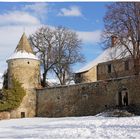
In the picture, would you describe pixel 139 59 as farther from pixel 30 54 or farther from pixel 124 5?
pixel 30 54

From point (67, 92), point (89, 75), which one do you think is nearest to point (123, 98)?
point (67, 92)

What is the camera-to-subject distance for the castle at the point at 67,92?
26.5 m

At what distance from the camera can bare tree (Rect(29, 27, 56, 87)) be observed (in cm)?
3956

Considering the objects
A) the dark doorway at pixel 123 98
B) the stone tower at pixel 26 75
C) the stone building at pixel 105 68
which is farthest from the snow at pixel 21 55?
the dark doorway at pixel 123 98

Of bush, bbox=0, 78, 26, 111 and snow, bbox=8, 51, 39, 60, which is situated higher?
snow, bbox=8, 51, 39, 60

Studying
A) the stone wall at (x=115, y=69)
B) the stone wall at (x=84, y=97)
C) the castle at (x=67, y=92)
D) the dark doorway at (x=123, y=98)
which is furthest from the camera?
the stone wall at (x=115, y=69)

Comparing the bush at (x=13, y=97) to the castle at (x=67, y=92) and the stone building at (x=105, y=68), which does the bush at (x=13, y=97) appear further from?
the stone building at (x=105, y=68)

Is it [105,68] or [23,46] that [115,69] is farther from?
[23,46]

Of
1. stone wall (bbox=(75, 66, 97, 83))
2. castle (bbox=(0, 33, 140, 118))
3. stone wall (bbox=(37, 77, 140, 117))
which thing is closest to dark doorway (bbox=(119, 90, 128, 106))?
castle (bbox=(0, 33, 140, 118))

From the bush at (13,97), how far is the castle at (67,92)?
15.6 inches

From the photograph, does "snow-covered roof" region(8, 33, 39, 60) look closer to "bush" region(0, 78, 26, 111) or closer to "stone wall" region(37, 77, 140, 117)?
"bush" region(0, 78, 26, 111)

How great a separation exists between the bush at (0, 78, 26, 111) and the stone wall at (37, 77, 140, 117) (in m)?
1.63

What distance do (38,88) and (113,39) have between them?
806cm

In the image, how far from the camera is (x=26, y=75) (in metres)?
33.1
